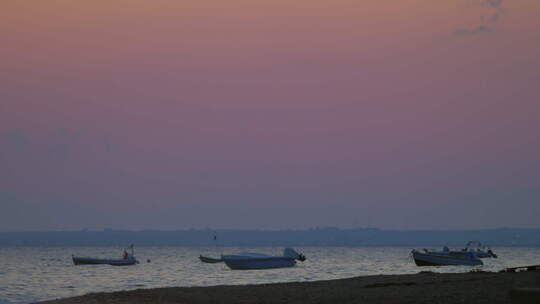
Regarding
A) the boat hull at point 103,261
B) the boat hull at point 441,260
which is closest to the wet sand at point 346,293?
the boat hull at point 441,260

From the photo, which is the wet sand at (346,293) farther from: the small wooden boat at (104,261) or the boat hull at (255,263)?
the small wooden boat at (104,261)

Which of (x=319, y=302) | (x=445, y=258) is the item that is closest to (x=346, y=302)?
(x=319, y=302)

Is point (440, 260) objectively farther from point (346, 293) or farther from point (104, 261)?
point (346, 293)

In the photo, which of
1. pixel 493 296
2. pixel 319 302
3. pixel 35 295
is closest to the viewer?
pixel 493 296

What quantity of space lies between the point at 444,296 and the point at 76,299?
15484 millimetres

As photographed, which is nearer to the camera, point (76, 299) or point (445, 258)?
point (76, 299)

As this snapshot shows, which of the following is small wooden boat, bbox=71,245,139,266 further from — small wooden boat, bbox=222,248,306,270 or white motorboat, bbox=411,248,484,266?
white motorboat, bbox=411,248,484,266

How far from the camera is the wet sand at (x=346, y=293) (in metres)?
27.0

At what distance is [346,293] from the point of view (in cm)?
3091

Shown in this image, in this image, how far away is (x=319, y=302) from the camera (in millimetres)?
27859

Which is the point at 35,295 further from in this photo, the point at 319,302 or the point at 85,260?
the point at 85,260

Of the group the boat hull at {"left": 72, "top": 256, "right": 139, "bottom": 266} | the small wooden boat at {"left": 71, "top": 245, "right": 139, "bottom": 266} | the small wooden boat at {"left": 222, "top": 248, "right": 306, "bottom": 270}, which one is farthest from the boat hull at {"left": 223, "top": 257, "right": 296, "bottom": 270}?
the boat hull at {"left": 72, "top": 256, "right": 139, "bottom": 266}

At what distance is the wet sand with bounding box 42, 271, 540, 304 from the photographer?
26969mm

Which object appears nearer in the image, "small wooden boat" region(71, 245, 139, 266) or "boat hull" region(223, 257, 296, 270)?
"boat hull" region(223, 257, 296, 270)
